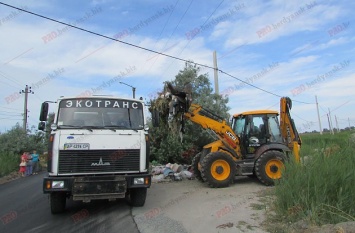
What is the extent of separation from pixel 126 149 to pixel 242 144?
5440mm

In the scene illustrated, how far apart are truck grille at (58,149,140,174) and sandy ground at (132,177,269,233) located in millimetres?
1170

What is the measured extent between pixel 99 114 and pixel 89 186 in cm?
178

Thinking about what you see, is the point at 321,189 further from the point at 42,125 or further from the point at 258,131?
the point at 42,125

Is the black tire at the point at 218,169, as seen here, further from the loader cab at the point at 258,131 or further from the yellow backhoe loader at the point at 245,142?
the loader cab at the point at 258,131

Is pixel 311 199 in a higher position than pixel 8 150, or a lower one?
lower

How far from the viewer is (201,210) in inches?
307

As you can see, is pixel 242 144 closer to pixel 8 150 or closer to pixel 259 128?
pixel 259 128

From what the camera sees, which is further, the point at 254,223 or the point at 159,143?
the point at 159,143

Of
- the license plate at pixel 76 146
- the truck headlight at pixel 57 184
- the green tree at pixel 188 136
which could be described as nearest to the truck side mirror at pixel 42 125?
the license plate at pixel 76 146

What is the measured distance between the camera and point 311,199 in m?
5.93

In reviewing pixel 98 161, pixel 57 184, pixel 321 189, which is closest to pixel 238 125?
pixel 98 161

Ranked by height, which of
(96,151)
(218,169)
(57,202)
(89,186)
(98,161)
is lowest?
(57,202)

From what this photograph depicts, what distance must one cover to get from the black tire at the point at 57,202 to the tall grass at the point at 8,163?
1384 cm

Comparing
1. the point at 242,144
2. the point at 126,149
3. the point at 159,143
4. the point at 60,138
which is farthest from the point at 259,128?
the point at 159,143
